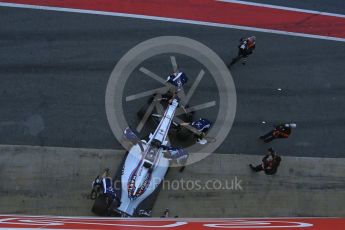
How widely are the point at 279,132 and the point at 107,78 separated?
5.70 m

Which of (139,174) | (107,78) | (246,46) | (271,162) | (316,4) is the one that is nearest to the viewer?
(139,174)

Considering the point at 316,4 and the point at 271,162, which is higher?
the point at 316,4

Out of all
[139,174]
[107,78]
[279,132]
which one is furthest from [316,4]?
[139,174]

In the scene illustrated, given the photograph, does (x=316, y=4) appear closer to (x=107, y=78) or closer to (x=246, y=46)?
(x=246, y=46)

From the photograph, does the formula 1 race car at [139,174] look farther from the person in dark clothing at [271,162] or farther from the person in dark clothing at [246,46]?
the person in dark clothing at [246,46]

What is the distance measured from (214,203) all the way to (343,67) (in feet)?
22.9

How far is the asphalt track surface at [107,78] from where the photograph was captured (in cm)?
1335

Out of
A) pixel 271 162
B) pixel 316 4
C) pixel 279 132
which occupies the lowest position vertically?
pixel 271 162

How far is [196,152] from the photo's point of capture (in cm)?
1373

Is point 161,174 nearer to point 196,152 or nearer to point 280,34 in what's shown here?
point 196,152

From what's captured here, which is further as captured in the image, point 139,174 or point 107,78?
point 107,78

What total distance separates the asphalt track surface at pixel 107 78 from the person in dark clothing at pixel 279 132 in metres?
0.40

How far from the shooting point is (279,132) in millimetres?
13648

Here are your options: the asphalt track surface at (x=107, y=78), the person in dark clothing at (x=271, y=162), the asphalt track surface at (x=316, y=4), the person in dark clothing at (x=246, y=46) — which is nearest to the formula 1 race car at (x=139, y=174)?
the asphalt track surface at (x=107, y=78)
